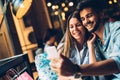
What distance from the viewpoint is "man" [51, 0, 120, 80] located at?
141 inches

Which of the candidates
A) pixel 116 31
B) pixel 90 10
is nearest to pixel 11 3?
pixel 90 10

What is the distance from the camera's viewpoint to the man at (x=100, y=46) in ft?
11.8

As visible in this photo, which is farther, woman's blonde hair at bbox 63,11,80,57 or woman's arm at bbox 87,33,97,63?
woman's blonde hair at bbox 63,11,80,57

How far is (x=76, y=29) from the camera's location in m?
3.89

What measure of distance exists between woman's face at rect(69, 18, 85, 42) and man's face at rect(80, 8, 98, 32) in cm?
8

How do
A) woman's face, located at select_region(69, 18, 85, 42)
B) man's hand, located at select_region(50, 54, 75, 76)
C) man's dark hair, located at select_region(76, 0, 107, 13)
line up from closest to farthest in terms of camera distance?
man's hand, located at select_region(50, 54, 75, 76) < man's dark hair, located at select_region(76, 0, 107, 13) < woman's face, located at select_region(69, 18, 85, 42)

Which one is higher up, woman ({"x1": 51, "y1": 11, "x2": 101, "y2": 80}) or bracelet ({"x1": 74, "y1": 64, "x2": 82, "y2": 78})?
woman ({"x1": 51, "y1": 11, "x2": 101, "y2": 80})

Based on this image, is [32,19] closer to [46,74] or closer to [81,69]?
[46,74]

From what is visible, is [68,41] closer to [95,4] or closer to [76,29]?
[76,29]

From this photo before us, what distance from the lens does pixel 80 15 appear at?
151 inches

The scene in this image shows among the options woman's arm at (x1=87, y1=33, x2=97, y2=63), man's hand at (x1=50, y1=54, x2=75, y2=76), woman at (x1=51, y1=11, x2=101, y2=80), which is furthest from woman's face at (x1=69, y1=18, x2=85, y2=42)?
man's hand at (x1=50, y1=54, x2=75, y2=76)

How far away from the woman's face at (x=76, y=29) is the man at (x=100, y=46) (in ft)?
0.25

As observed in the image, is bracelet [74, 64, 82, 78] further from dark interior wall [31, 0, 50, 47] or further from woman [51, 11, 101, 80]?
dark interior wall [31, 0, 50, 47]

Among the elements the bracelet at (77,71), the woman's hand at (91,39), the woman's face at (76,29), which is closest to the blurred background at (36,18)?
the woman's face at (76,29)
